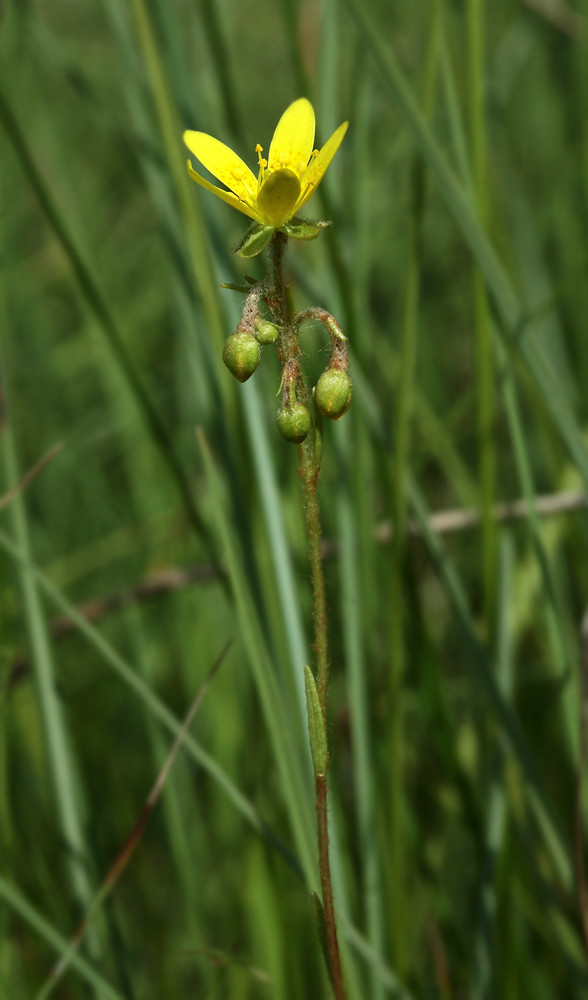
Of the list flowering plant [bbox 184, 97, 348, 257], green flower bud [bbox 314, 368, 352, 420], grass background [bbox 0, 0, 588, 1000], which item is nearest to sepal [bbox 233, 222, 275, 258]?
flowering plant [bbox 184, 97, 348, 257]

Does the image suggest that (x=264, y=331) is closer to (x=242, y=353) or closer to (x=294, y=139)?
(x=242, y=353)

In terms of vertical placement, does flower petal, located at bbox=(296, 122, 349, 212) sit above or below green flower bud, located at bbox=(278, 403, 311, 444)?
above

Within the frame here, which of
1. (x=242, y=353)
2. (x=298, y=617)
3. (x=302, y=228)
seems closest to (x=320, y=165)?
(x=302, y=228)

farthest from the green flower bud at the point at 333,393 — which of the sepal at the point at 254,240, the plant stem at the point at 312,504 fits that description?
the sepal at the point at 254,240

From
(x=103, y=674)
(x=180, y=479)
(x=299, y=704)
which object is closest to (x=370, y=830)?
(x=299, y=704)

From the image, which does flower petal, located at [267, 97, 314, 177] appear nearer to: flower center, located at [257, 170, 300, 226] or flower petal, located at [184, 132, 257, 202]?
flower petal, located at [184, 132, 257, 202]

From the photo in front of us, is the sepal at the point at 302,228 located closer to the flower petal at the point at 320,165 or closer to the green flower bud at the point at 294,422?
the flower petal at the point at 320,165
